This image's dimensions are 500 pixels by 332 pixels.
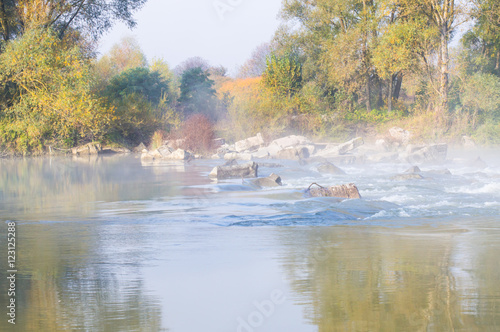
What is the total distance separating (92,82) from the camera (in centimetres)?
2756

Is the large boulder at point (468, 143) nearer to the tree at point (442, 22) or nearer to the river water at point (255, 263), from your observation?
the tree at point (442, 22)

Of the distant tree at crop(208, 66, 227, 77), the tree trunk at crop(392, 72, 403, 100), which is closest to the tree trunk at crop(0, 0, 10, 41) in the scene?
the tree trunk at crop(392, 72, 403, 100)

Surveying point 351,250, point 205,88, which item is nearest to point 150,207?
point 351,250

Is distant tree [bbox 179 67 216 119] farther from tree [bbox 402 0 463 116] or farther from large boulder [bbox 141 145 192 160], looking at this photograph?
tree [bbox 402 0 463 116]

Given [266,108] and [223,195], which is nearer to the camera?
[223,195]

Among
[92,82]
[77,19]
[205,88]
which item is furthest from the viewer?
[205,88]

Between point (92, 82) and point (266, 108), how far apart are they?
962cm

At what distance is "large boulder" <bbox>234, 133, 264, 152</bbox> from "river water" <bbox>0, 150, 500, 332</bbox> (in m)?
18.1

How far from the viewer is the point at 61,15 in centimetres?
3002

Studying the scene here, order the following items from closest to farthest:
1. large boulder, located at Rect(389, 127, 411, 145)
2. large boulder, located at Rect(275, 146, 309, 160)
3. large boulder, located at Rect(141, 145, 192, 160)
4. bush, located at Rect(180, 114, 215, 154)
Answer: large boulder, located at Rect(275, 146, 309, 160)
large boulder, located at Rect(141, 145, 192, 160)
large boulder, located at Rect(389, 127, 411, 145)
bush, located at Rect(180, 114, 215, 154)

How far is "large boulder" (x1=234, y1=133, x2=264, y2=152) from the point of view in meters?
29.9

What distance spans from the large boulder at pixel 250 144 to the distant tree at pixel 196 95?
9576 mm

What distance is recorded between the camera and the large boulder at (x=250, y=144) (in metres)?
29.9

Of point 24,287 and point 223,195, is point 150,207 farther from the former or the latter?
point 24,287
